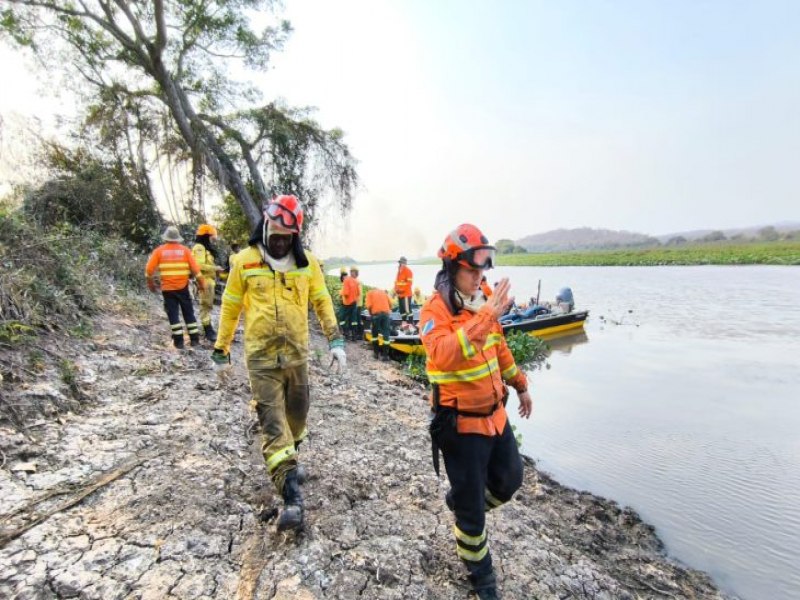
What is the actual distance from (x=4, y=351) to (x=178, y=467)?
2.41 metres

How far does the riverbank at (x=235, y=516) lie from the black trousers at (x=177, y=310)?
125 centimetres

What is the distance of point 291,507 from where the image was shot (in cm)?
271

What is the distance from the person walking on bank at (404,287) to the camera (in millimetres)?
13219

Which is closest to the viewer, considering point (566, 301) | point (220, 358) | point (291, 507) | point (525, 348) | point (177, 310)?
point (291, 507)

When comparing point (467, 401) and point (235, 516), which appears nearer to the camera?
point (467, 401)

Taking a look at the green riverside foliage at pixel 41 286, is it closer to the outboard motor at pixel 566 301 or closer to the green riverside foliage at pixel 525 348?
the green riverside foliage at pixel 525 348

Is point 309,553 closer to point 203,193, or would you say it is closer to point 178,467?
point 178,467

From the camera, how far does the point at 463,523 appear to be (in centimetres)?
238

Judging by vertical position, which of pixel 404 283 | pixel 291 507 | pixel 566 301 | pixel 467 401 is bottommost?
pixel 566 301

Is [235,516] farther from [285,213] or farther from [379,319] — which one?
[379,319]

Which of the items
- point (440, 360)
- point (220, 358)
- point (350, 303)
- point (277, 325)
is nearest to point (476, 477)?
point (440, 360)

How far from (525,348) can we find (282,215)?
10.5m

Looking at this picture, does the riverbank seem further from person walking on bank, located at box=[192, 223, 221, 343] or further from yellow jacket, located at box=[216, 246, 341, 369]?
person walking on bank, located at box=[192, 223, 221, 343]

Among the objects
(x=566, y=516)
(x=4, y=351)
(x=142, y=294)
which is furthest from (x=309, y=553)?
(x=142, y=294)
